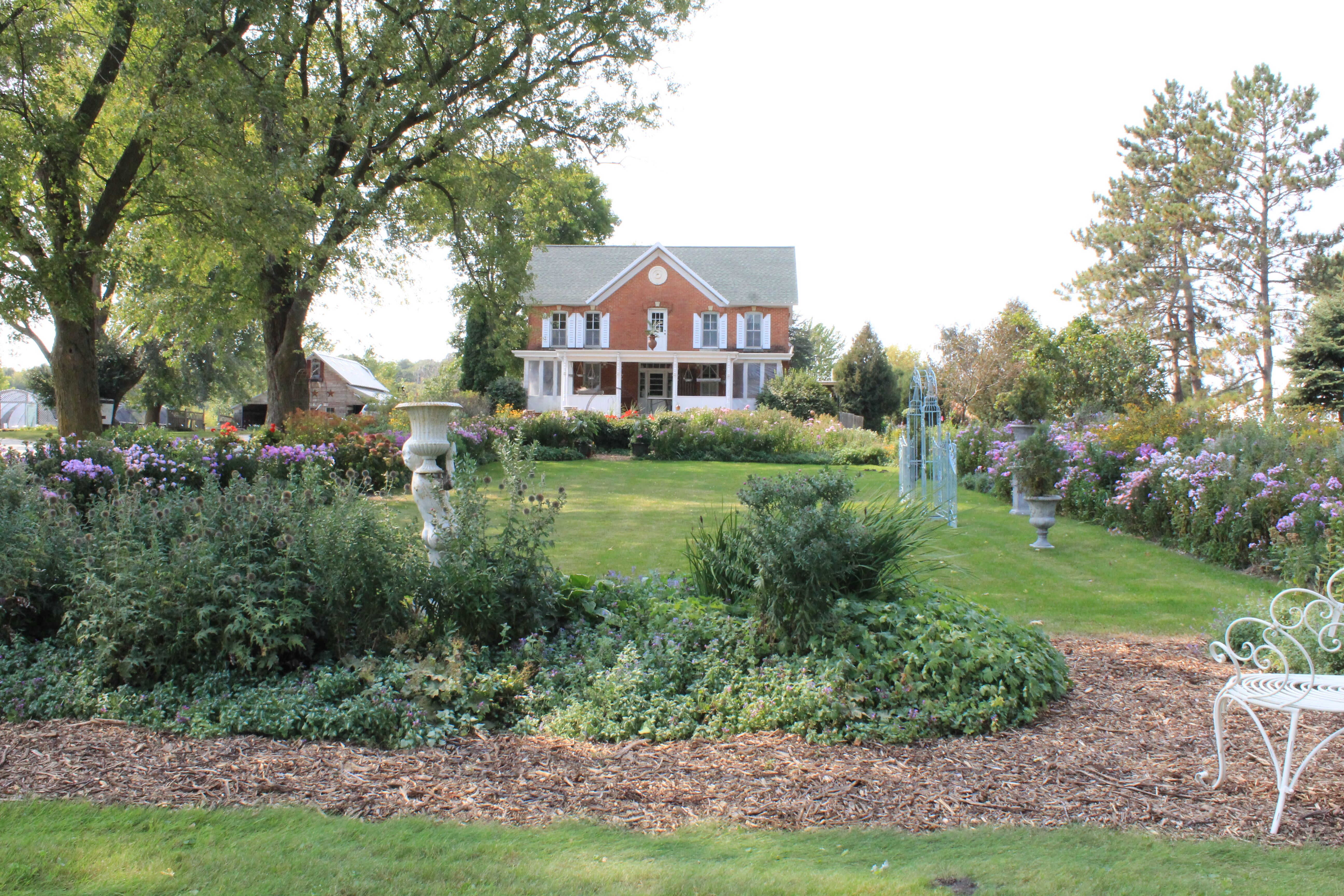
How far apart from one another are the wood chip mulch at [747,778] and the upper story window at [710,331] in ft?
98.4

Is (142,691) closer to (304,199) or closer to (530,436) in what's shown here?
(304,199)

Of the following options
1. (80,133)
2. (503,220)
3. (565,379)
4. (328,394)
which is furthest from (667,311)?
(328,394)

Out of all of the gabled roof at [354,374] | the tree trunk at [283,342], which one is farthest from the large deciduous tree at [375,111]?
the gabled roof at [354,374]

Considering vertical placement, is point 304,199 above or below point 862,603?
above

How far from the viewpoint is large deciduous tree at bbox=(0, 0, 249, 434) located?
11.3 metres

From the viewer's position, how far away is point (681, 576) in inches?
254

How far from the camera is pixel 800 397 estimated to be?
28781 mm

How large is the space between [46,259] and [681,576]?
10.6 metres

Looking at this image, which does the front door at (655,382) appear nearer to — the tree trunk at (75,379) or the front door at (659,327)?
the front door at (659,327)

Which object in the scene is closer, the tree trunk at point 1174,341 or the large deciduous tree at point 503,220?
the large deciduous tree at point 503,220

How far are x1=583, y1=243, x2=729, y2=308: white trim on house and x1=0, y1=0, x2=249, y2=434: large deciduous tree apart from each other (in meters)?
20.9

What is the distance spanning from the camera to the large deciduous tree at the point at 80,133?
11.3 m


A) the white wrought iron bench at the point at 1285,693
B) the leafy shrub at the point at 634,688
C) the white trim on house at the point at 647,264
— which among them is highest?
the white trim on house at the point at 647,264

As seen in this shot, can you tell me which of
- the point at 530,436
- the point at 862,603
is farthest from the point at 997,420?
the point at 862,603
